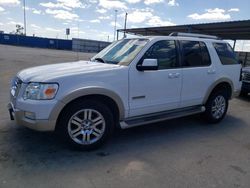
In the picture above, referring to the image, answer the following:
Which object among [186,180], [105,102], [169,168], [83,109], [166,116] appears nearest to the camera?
[186,180]

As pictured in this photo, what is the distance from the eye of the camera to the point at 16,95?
351 centimetres

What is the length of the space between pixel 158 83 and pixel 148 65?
52cm

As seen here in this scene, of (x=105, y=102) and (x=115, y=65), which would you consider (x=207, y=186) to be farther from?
(x=115, y=65)

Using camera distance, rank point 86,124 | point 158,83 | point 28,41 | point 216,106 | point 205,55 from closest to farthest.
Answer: point 86,124 < point 158,83 < point 205,55 < point 216,106 < point 28,41

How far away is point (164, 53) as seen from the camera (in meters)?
4.29

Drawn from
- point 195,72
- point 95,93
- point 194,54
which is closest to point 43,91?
point 95,93

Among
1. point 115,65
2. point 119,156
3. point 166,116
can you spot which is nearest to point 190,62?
point 166,116

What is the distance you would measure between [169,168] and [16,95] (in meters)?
2.50

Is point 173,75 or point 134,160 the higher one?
point 173,75

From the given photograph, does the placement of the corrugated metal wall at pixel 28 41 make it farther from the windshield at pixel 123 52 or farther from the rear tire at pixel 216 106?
the rear tire at pixel 216 106

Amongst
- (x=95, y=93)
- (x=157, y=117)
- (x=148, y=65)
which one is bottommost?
(x=157, y=117)

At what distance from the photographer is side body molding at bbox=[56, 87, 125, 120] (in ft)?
10.8

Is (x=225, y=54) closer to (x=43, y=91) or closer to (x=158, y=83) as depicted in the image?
(x=158, y=83)

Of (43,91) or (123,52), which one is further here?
(123,52)
